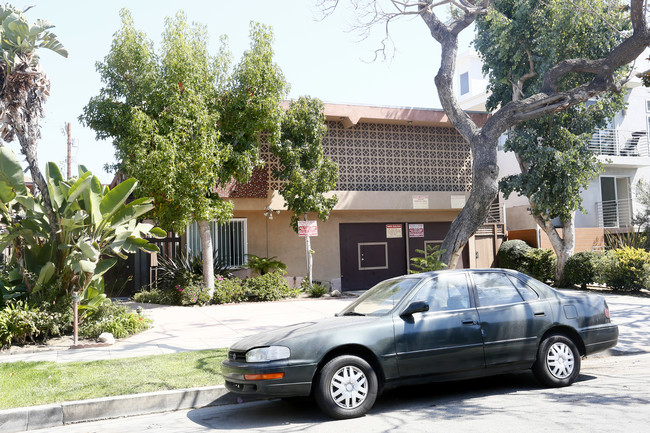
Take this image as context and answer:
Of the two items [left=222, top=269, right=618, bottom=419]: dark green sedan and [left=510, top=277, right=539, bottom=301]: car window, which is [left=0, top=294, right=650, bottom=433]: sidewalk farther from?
[left=510, top=277, right=539, bottom=301]: car window

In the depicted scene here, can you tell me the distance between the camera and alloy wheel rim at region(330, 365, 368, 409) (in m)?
5.71

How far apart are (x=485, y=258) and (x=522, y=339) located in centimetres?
1606

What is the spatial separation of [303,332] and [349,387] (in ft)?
2.38

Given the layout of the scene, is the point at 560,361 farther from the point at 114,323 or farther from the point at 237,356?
the point at 114,323

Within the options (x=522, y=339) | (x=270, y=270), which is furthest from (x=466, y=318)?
(x=270, y=270)

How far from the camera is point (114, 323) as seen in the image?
10516mm

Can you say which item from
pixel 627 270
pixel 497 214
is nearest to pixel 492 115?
pixel 627 270

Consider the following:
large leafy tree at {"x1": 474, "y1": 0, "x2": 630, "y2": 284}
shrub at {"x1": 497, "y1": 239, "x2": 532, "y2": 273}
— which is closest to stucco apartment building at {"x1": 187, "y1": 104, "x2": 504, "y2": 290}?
shrub at {"x1": 497, "y1": 239, "x2": 532, "y2": 273}

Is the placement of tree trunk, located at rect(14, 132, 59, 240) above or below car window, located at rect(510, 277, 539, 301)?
above

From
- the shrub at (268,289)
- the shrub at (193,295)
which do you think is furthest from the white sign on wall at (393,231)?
the shrub at (193,295)

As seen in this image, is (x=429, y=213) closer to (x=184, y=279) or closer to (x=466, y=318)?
(x=184, y=279)

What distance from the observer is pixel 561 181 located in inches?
711

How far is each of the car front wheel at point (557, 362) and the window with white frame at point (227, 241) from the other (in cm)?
1333

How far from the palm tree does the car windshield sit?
6396 millimetres
